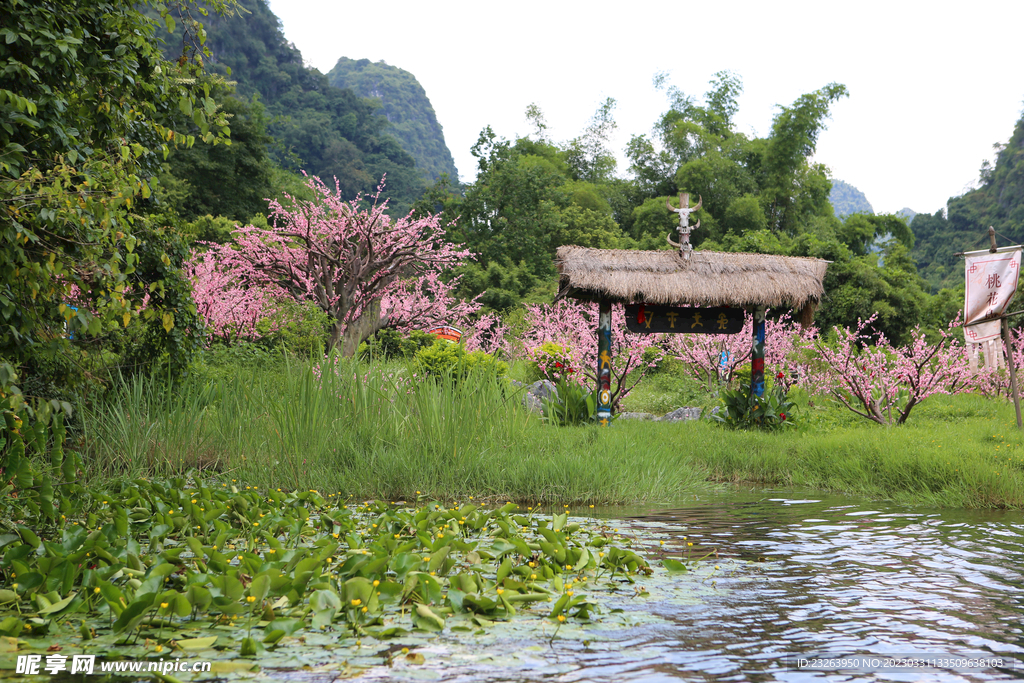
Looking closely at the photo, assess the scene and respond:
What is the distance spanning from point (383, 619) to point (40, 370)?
480 cm

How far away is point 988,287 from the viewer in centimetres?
928

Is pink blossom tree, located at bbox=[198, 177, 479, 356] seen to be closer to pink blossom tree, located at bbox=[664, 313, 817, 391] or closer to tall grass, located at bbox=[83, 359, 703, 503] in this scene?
tall grass, located at bbox=[83, 359, 703, 503]

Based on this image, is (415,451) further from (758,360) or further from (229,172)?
(229,172)

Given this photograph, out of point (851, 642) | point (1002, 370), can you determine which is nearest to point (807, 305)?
point (1002, 370)

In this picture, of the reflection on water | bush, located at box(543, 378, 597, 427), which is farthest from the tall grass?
bush, located at box(543, 378, 597, 427)

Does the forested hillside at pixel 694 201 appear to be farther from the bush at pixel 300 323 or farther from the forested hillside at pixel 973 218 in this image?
the bush at pixel 300 323

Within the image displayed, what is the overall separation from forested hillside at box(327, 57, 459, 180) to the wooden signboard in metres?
63.4

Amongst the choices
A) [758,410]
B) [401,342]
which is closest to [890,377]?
[758,410]

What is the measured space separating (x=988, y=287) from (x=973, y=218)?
30.4 m

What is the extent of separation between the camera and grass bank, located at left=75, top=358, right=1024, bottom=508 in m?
6.37

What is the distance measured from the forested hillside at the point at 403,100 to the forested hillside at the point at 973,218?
151ft

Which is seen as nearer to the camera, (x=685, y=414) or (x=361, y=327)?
(x=361, y=327)

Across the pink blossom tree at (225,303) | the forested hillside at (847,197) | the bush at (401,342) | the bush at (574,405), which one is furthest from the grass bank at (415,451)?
the forested hillside at (847,197)

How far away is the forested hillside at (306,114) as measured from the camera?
44281 millimetres
